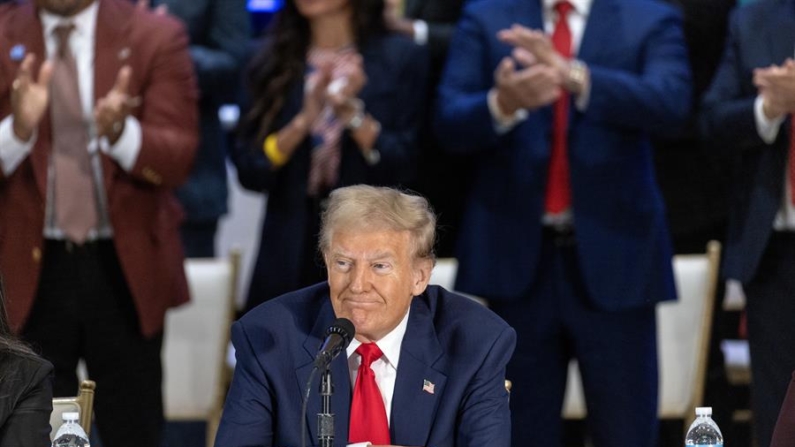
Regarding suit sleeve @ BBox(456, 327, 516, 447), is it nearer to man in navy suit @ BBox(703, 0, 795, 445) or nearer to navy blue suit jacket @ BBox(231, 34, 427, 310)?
man in navy suit @ BBox(703, 0, 795, 445)

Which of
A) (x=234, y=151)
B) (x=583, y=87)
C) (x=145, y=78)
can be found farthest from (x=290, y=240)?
(x=583, y=87)

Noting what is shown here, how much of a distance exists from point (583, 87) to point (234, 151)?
1465 mm

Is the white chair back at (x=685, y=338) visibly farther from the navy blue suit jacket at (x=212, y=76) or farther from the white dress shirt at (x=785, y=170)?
the navy blue suit jacket at (x=212, y=76)

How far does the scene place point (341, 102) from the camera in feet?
18.9

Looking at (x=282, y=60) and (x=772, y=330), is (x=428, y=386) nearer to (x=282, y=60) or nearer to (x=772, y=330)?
(x=772, y=330)

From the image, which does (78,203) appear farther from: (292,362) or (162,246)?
(292,362)

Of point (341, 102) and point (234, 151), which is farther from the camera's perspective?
point (234, 151)

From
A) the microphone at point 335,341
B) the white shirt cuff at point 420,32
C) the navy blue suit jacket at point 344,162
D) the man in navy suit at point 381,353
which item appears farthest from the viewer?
the white shirt cuff at point 420,32

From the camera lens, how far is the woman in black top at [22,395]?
378 centimetres

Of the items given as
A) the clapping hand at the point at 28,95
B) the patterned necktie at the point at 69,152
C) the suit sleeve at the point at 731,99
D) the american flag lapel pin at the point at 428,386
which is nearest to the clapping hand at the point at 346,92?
the patterned necktie at the point at 69,152

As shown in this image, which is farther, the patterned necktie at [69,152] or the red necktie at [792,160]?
the patterned necktie at [69,152]

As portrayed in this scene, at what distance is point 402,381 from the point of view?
405cm

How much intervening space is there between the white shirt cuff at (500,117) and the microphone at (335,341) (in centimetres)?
197

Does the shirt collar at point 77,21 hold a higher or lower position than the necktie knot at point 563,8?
lower
